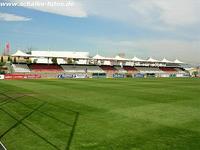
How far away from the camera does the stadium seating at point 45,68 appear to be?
86244mm

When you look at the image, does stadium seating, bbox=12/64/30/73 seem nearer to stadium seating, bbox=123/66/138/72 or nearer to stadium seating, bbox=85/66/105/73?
stadium seating, bbox=85/66/105/73

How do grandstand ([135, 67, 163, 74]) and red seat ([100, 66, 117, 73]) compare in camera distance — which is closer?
red seat ([100, 66, 117, 73])

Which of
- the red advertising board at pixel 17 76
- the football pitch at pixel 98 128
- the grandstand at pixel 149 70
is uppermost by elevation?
the grandstand at pixel 149 70

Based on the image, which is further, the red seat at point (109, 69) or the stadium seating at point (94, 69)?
the red seat at point (109, 69)

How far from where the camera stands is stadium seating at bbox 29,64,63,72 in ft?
283

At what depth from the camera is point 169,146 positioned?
39.6 feet

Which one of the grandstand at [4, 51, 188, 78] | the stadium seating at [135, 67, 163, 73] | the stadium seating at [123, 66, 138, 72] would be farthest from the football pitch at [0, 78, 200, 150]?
the stadium seating at [135, 67, 163, 73]

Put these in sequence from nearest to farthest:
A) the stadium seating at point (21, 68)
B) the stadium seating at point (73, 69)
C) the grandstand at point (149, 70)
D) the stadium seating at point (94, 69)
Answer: the stadium seating at point (21, 68) → the stadium seating at point (73, 69) → the stadium seating at point (94, 69) → the grandstand at point (149, 70)

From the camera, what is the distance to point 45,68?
292 ft

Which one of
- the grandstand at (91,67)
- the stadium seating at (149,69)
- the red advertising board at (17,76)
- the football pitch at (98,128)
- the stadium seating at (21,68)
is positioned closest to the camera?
the football pitch at (98,128)

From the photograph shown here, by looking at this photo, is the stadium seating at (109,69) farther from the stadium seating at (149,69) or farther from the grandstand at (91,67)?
the stadium seating at (149,69)

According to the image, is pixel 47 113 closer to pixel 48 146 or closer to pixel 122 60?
pixel 48 146

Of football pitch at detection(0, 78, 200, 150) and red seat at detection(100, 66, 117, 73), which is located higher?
red seat at detection(100, 66, 117, 73)

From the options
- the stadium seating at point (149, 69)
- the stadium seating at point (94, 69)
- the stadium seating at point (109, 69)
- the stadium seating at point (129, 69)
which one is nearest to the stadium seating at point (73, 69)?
the stadium seating at point (94, 69)
